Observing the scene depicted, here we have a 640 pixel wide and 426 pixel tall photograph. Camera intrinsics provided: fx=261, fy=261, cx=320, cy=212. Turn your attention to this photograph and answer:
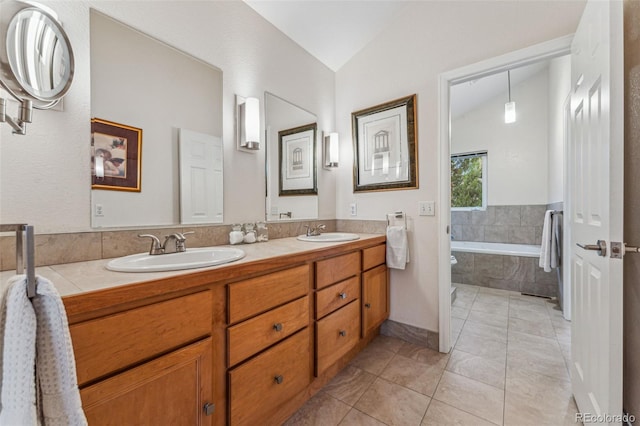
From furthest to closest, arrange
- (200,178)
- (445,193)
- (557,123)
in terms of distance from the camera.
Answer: (557,123) < (445,193) < (200,178)

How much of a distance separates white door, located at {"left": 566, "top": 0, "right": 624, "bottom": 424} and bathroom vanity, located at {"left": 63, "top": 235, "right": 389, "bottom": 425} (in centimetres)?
115

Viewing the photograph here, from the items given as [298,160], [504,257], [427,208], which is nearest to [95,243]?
[298,160]

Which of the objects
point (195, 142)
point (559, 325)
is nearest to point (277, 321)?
point (195, 142)

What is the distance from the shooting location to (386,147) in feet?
7.39

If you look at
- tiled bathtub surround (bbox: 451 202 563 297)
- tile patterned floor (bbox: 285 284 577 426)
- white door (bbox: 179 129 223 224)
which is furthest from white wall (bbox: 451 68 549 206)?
white door (bbox: 179 129 223 224)

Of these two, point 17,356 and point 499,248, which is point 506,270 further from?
point 17,356

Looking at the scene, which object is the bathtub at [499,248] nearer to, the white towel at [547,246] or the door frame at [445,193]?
the white towel at [547,246]

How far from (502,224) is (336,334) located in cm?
364

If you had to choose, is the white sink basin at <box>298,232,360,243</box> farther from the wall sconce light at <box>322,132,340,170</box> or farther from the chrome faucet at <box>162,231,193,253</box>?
the chrome faucet at <box>162,231,193,253</box>

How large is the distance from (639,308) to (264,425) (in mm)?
1601

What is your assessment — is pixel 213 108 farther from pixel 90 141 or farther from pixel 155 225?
pixel 155 225

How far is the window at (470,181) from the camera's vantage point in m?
4.26

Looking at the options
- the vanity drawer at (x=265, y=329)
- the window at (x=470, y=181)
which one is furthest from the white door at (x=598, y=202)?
the window at (x=470, y=181)

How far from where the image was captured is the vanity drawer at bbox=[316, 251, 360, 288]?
1.46 metres
